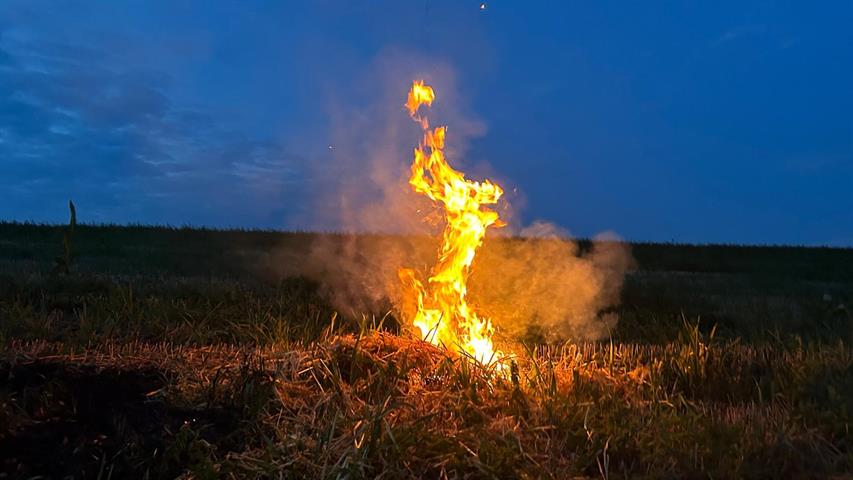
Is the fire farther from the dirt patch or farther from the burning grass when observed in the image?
the dirt patch

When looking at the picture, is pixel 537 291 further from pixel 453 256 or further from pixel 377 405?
pixel 377 405

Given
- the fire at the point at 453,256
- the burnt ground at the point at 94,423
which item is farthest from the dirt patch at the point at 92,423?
the fire at the point at 453,256

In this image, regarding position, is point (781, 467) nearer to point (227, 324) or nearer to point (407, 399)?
point (407, 399)

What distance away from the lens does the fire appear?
6992 millimetres

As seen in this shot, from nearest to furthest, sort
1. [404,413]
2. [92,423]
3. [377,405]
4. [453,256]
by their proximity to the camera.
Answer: [92,423] < [404,413] < [377,405] < [453,256]

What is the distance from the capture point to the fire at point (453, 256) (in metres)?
6.99

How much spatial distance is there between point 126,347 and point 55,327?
1496mm

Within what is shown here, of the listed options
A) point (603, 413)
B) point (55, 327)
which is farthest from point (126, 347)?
point (603, 413)

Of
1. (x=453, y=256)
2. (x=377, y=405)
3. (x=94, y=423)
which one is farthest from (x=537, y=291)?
(x=94, y=423)

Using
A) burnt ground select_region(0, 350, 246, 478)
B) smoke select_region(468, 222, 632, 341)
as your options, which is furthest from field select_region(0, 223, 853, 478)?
smoke select_region(468, 222, 632, 341)

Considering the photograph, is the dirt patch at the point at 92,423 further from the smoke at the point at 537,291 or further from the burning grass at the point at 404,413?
the smoke at the point at 537,291

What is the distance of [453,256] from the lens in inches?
280

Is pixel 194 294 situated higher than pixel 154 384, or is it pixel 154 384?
pixel 194 294

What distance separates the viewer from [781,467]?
450cm
